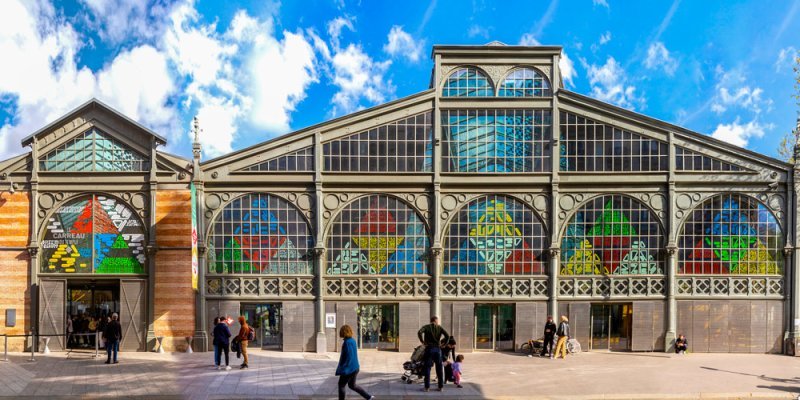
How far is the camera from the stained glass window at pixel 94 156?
24.3 m

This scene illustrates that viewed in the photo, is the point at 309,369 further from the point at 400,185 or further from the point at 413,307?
the point at 400,185

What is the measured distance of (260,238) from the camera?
24.6 m

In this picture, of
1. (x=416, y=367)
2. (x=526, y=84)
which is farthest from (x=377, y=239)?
(x=526, y=84)

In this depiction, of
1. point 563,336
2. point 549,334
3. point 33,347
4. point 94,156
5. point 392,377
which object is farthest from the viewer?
point 94,156

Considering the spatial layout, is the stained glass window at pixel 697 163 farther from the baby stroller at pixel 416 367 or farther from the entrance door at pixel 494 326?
the baby stroller at pixel 416 367

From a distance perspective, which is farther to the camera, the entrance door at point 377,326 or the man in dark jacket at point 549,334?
the entrance door at point 377,326

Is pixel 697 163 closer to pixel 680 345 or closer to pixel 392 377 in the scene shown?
pixel 680 345

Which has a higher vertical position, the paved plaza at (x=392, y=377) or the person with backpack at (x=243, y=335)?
the person with backpack at (x=243, y=335)

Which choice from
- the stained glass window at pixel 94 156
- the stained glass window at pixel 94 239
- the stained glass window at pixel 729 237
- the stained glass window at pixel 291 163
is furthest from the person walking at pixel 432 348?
the stained glass window at pixel 94 156

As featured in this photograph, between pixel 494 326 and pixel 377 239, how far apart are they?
561 centimetres

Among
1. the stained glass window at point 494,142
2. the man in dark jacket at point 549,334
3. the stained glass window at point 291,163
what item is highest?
the stained glass window at point 494,142

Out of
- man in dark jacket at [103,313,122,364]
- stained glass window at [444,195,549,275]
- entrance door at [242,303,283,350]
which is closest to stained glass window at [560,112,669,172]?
stained glass window at [444,195,549,275]

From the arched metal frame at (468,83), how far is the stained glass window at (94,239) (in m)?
12.7

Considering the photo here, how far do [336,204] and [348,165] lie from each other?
1.56 m
